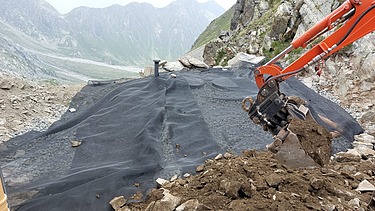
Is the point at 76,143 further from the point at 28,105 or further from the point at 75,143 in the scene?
the point at 28,105

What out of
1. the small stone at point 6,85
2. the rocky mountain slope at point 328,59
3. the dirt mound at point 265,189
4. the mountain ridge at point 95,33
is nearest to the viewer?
the dirt mound at point 265,189

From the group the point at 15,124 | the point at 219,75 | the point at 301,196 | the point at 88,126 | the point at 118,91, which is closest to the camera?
the point at 301,196

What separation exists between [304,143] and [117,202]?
210 centimetres

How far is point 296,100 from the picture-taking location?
3.70 metres

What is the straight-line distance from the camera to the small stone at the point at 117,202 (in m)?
3.54

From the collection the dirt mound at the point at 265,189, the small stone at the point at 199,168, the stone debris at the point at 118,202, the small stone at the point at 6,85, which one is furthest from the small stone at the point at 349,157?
the small stone at the point at 6,85

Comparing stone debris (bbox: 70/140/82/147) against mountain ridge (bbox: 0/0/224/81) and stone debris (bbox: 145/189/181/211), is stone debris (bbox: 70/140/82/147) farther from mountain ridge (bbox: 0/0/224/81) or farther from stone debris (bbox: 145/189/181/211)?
mountain ridge (bbox: 0/0/224/81)

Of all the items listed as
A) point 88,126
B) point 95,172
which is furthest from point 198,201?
point 88,126

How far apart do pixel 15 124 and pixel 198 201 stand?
203 inches

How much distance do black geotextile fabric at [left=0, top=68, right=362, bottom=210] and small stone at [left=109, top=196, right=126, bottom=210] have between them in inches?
5.0

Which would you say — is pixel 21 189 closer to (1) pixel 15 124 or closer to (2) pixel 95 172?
(2) pixel 95 172

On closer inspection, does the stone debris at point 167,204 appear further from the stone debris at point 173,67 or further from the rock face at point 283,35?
the stone debris at point 173,67

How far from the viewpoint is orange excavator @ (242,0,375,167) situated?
3195mm

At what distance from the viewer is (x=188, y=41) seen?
192 meters
